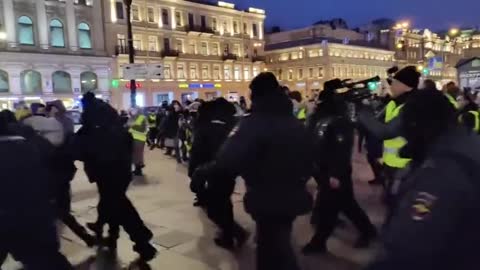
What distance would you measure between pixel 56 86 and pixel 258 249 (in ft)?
144

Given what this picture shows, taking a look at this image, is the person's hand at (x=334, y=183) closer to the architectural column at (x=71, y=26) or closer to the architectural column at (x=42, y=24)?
the architectural column at (x=42, y=24)

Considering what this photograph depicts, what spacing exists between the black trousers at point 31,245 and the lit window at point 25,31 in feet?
141

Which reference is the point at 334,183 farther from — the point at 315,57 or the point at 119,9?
the point at 315,57

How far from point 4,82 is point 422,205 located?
43824 mm

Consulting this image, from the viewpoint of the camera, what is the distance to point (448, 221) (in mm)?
1407

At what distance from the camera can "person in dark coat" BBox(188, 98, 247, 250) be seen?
17.2 ft

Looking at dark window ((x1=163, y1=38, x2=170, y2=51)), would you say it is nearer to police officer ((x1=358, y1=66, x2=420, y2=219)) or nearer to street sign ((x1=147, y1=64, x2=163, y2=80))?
street sign ((x1=147, y1=64, x2=163, y2=80))

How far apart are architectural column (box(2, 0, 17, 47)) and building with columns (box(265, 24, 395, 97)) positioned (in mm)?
39340

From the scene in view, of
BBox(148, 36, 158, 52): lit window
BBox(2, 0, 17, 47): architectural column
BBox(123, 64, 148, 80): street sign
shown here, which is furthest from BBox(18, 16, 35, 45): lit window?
BBox(123, 64, 148, 80): street sign

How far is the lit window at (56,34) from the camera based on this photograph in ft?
141

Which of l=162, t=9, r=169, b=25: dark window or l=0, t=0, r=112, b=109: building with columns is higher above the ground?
l=162, t=9, r=169, b=25: dark window

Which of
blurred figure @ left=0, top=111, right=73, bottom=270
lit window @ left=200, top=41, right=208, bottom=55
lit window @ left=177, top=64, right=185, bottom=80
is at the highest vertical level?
lit window @ left=200, top=41, right=208, bottom=55

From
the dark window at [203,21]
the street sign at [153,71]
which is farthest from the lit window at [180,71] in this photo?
the street sign at [153,71]

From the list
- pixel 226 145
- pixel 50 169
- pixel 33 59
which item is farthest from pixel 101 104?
pixel 33 59
